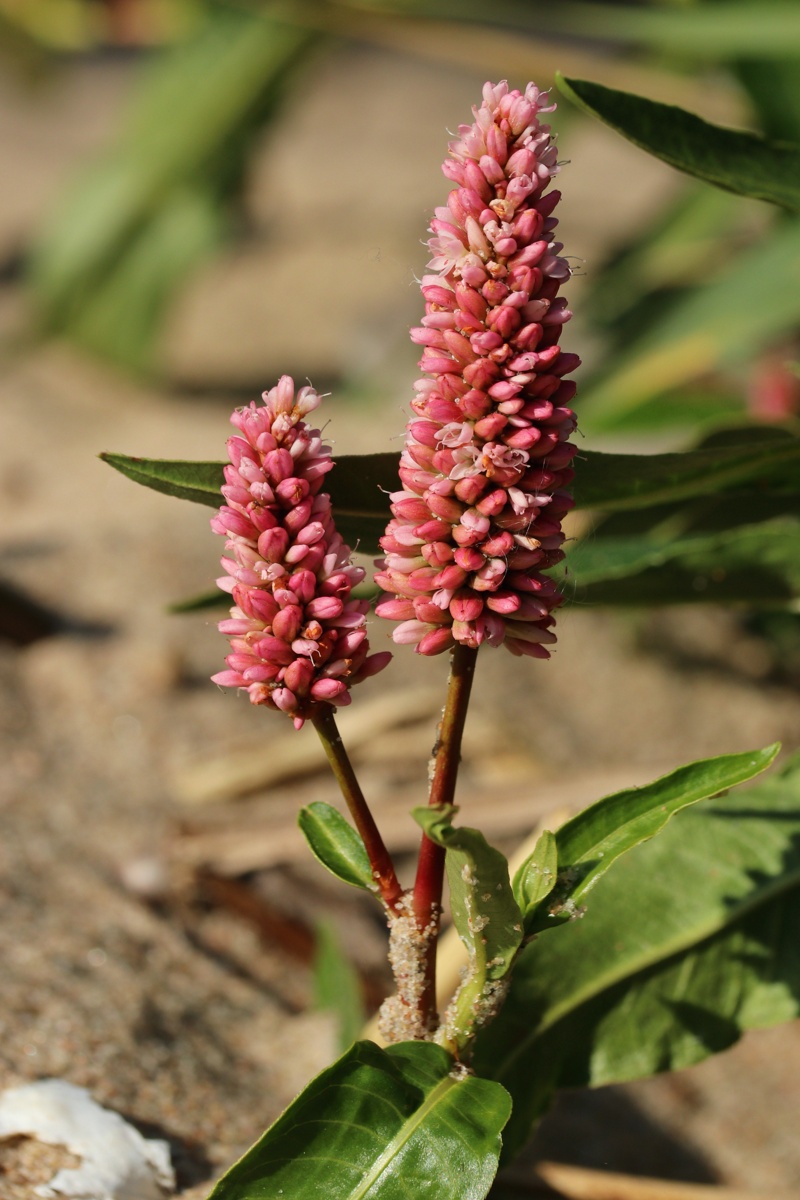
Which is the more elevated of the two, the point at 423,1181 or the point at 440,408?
the point at 440,408

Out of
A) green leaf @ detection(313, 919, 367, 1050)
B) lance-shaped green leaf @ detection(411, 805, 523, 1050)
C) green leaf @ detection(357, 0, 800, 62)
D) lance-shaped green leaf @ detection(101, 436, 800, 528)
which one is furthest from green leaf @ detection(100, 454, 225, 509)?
green leaf @ detection(357, 0, 800, 62)

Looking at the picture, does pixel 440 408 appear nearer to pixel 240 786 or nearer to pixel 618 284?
pixel 240 786

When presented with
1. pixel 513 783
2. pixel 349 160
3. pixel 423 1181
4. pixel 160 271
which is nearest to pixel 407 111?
pixel 349 160

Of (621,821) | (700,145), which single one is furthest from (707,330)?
(621,821)

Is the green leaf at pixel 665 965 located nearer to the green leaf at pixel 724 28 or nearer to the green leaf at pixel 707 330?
the green leaf at pixel 707 330

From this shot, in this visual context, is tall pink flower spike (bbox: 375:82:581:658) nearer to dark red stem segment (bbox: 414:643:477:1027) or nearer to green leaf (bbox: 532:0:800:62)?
dark red stem segment (bbox: 414:643:477:1027)
